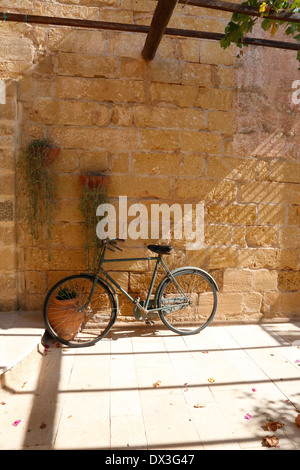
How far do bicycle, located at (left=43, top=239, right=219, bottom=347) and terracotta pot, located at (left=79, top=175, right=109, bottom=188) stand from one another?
1.93 feet

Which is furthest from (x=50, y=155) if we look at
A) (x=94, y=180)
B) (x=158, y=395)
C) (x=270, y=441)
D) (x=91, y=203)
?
(x=270, y=441)

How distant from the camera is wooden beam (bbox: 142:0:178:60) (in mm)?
2630

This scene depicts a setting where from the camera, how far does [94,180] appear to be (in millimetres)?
3510

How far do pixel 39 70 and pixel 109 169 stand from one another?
115cm

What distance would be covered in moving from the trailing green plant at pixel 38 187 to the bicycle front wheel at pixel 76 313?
0.56 metres

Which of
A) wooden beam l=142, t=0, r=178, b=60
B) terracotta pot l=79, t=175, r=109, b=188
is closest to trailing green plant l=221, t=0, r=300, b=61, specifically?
wooden beam l=142, t=0, r=178, b=60

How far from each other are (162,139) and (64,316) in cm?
202

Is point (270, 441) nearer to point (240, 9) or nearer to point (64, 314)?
point (64, 314)

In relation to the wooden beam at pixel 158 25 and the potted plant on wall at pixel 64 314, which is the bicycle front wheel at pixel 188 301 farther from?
the wooden beam at pixel 158 25

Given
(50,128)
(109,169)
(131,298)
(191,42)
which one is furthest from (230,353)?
(191,42)

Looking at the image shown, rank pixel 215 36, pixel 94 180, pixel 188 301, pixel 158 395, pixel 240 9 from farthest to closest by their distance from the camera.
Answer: pixel 188 301 < pixel 94 180 < pixel 215 36 < pixel 240 9 < pixel 158 395
